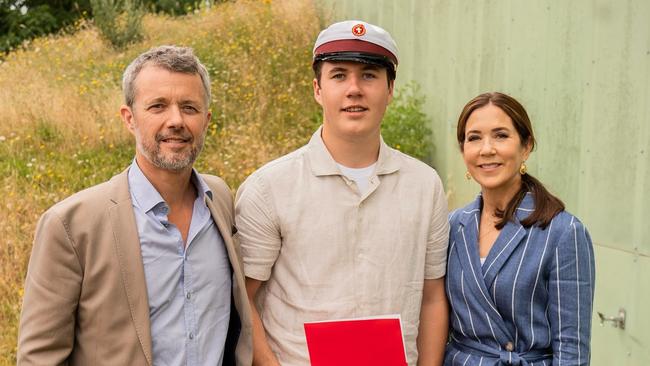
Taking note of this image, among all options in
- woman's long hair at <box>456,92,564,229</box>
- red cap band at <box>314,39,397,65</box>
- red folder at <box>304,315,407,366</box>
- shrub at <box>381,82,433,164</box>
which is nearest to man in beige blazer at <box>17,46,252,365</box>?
red folder at <box>304,315,407,366</box>

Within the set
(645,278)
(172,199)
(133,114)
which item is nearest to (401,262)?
(172,199)

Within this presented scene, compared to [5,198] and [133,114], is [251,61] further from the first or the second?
[133,114]

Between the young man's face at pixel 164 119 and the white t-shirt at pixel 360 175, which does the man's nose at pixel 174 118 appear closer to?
the young man's face at pixel 164 119

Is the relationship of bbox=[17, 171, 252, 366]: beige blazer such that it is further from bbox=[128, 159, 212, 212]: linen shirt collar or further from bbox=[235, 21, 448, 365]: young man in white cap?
bbox=[235, 21, 448, 365]: young man in white cap

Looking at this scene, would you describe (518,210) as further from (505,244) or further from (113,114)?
(113,114)

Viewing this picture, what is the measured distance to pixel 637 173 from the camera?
3.82 meters

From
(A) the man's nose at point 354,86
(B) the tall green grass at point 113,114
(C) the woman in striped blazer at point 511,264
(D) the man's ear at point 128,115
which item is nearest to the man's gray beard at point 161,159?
(D) the man's ear at point 128,115

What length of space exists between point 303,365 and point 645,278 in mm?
2073

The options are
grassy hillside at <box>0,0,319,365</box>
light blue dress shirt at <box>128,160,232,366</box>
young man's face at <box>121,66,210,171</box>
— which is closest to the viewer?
light blue dress shirt at <box>128,160,232,366</box>

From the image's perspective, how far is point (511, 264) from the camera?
252 cm

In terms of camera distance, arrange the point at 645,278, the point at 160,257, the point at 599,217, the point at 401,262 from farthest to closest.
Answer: the point at 599,217 → the point at 645,278 → the point at 401,262 → the point at 160,257

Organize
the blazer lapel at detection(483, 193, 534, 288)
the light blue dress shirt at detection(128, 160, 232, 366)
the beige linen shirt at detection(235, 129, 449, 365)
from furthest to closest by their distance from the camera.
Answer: the beige linen shirt at detection(235, 129, 449, 365) → the blazer lapel at detection(483, 193, 534, 288) → the light blue dress shirt at detection(128, 160, 232, 366)

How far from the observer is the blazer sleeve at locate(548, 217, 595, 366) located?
2.44 metres

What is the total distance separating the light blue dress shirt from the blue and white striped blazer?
874 millimetres
